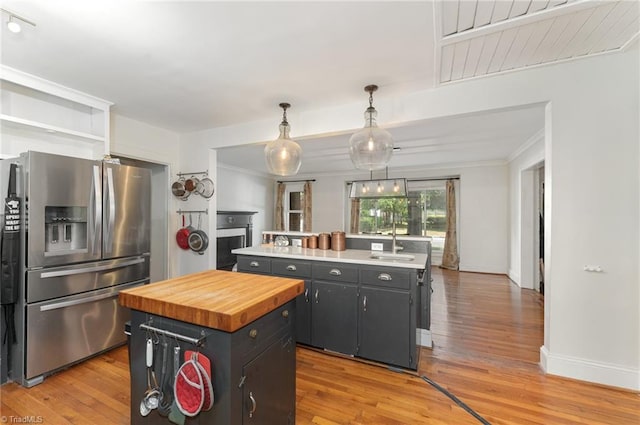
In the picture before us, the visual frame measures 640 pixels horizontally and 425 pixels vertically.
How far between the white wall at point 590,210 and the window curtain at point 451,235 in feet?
14.4

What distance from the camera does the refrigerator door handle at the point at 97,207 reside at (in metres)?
2.47

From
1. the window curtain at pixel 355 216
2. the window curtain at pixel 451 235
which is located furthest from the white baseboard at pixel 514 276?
the window curtain at pixel 355 216

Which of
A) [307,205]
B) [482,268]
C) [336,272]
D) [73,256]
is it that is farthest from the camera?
[307,205]

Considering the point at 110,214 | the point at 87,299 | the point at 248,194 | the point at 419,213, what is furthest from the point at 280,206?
the point at 87,299

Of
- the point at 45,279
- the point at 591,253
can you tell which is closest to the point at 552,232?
the point at 591,253

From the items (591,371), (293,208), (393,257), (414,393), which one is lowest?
(414,393)

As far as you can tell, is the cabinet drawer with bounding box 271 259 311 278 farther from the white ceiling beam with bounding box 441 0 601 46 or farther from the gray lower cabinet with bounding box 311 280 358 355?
the white ceiling beam with bounding box 441 0 601 46

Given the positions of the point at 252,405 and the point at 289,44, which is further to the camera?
the point at 289,44

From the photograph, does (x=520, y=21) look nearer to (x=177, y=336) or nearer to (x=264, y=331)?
(x=264, y=331)

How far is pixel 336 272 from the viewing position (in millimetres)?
2568

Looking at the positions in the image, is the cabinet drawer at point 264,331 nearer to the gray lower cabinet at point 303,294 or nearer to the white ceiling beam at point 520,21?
the gray lower cabinet at point 303,294

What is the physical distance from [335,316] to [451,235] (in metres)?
5.03

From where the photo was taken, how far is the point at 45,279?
2.18 metres

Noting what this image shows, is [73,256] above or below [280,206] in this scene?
below
